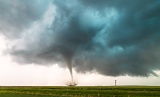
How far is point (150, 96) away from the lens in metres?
61.7

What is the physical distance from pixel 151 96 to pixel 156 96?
1.15 m

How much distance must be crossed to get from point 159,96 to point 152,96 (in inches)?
67.3

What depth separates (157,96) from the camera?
201 feet

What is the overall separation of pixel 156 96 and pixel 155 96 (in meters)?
0.89

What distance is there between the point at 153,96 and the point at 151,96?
0.63 meters

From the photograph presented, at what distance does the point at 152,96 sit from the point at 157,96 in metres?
1.15

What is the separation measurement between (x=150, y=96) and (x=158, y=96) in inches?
71.7

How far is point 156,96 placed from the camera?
202 feet

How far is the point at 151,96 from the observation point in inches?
2438

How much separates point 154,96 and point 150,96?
1035 millimetres

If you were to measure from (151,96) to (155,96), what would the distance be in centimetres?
119

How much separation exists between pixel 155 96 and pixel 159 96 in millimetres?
1056

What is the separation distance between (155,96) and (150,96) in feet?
5.16

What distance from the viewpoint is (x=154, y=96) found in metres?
61.9
